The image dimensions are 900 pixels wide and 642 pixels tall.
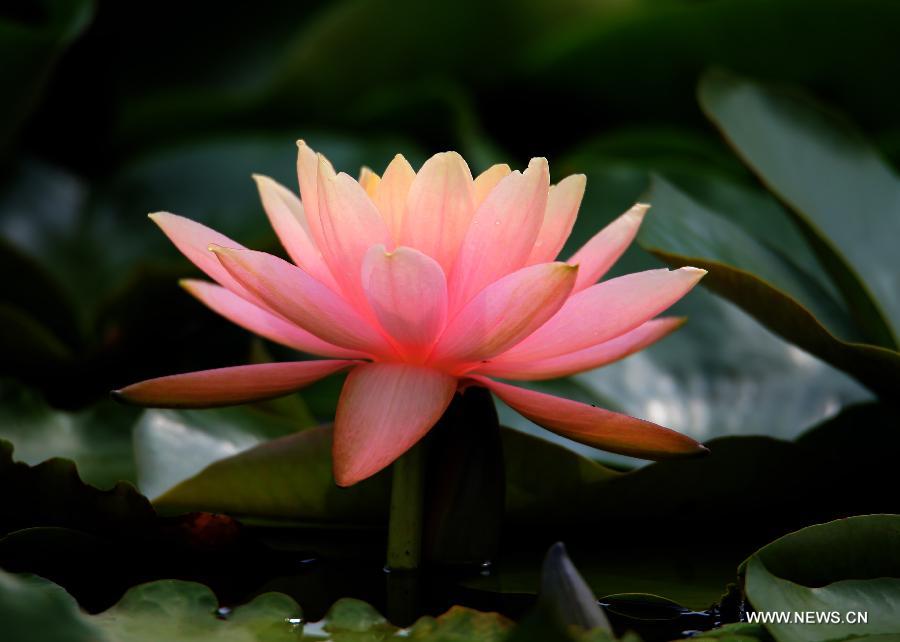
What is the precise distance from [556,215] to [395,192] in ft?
0.31

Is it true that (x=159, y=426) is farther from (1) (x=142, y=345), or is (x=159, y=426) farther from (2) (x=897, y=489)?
(2) (x=897, y=489)

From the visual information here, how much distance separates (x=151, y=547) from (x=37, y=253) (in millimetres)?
983

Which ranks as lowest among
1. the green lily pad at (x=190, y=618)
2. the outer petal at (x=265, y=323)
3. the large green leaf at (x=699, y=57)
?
the green lily pad at (x=190, y=618)

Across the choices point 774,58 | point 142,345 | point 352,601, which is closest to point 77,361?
point 142,345

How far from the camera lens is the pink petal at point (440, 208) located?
1.72ft

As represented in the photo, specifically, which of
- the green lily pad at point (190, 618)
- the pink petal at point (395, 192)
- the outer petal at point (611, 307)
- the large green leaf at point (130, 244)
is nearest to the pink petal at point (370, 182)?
the pink petal at point (395, 192)

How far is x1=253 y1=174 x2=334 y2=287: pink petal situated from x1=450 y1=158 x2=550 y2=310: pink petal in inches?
3.3

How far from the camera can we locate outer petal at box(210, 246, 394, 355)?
0.50 m

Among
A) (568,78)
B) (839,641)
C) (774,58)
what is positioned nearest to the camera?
(839,641)

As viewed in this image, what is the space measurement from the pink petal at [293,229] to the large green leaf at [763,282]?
0.23m

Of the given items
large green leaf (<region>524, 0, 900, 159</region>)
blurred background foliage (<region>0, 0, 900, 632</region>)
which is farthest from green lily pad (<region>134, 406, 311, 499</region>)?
large green leaf (<region>524, 0, 900, 159</region>)

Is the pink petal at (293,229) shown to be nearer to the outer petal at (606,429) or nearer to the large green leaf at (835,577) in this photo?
the outer petal at (606,429)

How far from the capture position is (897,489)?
2.35 ft

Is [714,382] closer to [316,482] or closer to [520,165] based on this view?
[316,482]
